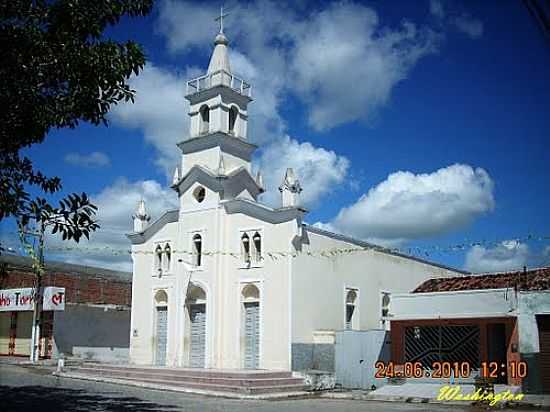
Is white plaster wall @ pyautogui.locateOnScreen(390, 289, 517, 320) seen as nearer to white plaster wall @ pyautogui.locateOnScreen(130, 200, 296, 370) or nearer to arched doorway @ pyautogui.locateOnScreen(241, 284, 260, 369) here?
white plaster wall @ pyautogui.locateOnScreen(130, 200, 296, 370)

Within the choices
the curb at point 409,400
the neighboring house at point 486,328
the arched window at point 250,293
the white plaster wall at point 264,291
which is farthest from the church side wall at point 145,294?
the neighboring house at point 486,328

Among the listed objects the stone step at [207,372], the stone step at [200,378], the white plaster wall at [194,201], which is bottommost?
the stone step at [200,378]

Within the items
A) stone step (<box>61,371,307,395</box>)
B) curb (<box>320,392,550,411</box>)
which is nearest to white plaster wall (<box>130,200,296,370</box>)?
stone step (<box>61,371,307,395</box>)

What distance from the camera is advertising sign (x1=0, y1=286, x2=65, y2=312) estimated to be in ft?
111

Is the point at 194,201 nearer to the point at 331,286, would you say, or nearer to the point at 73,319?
the point at 331,286

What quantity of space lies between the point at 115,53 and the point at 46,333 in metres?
29.7

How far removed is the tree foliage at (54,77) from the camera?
326 inches

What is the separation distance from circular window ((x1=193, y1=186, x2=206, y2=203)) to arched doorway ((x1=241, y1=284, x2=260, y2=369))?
4866 mm

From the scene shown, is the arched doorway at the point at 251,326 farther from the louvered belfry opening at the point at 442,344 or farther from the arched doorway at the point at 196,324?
the louvered belfry opening at the point at 442,344

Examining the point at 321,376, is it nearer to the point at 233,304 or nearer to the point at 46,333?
the point at 233,304

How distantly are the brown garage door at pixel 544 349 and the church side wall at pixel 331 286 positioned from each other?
8825 mm

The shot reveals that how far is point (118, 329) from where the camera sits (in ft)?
125

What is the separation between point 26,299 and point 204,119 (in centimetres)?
1416

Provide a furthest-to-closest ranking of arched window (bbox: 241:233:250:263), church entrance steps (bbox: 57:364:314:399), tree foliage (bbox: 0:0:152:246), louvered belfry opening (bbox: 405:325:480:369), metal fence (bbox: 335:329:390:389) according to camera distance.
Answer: arched window (bbox: 241:233:250:263)
metal fence (bbox: 335:329:390:389)
church entrance steps (bbox: 57:364:314:399)
louvered belfry opening (bbox: 405:325:480:369)
tree foliage (bbox: 0:0:152:246)
